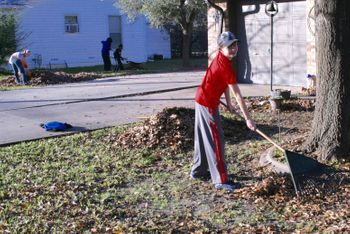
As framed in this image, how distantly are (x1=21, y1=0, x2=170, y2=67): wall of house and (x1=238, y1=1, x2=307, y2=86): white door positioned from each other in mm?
16459

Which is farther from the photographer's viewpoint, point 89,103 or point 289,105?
point 89,103

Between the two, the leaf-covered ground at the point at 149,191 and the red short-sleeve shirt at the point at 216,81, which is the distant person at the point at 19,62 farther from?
the red short-sleeve shirt at the point at 216,81

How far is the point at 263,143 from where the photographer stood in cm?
802

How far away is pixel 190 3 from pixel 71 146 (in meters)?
17.4

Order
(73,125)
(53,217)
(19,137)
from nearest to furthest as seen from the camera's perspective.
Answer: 1. (53,217)
2. (19,137)
3. (73,125)

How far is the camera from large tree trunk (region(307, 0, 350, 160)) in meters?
6.45

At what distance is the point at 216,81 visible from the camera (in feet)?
19.2

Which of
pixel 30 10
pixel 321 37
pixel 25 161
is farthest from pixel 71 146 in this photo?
pixel 30 10

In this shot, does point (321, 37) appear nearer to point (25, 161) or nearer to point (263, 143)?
point (263, 143)

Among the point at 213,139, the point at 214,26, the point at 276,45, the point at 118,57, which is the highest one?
the point at 214,26

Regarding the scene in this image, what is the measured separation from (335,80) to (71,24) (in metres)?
26.5

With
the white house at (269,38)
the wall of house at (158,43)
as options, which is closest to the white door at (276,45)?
the white house at (269,38)

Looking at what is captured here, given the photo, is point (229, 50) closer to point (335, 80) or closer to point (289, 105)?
point (335, 80)

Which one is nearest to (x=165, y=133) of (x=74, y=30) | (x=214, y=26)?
(x=214, y=26)
